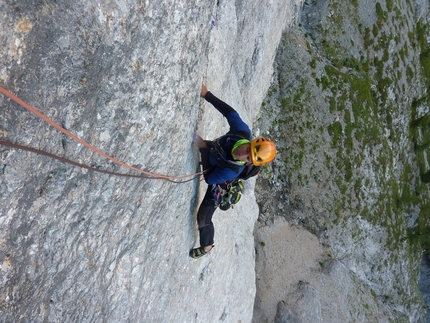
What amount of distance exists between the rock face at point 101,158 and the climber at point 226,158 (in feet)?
1.31

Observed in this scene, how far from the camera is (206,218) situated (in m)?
10.9

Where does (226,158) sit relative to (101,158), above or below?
above

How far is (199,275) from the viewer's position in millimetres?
11586

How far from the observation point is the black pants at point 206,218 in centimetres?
1071

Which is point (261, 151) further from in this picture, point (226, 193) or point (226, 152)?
point (226, 193)

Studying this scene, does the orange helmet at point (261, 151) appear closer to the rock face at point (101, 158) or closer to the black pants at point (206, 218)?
the rock face at point (101, 158)

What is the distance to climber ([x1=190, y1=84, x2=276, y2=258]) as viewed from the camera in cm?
841

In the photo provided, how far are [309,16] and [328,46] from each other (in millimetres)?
2988

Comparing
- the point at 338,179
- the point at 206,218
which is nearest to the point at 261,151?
the point at 206,218

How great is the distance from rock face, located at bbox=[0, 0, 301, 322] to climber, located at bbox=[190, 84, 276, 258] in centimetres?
40

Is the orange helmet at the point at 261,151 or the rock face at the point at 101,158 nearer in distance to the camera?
the rock face at the point at 101,158

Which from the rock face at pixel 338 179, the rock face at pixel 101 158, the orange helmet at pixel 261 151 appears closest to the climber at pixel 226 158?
the orange helmet at pixel 261 151

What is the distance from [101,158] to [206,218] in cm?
513

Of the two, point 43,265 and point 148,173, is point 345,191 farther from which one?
point 43,265
